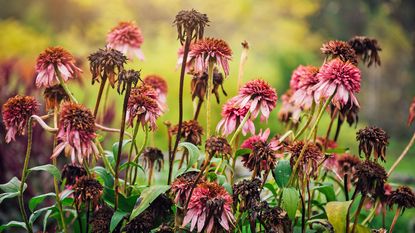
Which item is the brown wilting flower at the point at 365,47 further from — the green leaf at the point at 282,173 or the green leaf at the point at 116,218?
the green leaf at the point at 116,218

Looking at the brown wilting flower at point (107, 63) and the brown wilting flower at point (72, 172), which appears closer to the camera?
the brown wilting flower at point (107, 63)

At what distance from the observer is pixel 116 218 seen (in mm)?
949

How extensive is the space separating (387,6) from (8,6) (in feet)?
10.7

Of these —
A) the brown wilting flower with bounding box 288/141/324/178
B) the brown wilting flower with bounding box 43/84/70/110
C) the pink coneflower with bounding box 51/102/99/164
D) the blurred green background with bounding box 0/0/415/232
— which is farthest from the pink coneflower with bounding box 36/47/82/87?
the blurred green background with bounding box 0/0/415/232

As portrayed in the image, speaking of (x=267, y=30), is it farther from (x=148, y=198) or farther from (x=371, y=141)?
(x=148, y=198)

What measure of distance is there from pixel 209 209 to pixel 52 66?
355 mm

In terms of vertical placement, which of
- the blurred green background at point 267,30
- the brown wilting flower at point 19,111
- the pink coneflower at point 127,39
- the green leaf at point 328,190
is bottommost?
the green leaf at point 328,190

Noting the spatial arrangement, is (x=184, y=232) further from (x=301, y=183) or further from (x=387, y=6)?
(x=387, y=6)

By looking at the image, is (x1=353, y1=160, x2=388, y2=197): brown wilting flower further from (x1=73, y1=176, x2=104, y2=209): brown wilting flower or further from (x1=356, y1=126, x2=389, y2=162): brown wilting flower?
(x1=73, y1=176, x2=104, y2=209): brown wilting flower

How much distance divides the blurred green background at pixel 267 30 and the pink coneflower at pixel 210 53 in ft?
12.9

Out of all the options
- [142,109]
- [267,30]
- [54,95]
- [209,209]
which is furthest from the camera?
[267,30]

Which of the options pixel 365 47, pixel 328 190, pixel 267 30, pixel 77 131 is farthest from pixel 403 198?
pixel 267 30

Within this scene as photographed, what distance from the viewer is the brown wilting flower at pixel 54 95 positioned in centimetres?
105

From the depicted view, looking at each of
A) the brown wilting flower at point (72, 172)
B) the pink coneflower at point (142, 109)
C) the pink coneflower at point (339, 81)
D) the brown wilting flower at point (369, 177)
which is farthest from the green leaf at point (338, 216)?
the brown wilting flower at point (72, 172)
